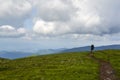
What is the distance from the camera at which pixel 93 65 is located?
300ft

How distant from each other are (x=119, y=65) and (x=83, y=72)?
17637 millimetres

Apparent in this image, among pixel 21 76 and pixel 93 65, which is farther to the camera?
pixel 93 65

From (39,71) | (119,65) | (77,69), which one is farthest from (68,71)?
(119,65)

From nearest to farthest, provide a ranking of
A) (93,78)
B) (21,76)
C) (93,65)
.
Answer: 1. (93,78)
2. (21,76)
3. (93,65)

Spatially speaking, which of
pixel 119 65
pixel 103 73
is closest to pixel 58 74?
pixel 103 73

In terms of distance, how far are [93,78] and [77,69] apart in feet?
44.8

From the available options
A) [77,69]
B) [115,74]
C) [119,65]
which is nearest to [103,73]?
[115,74]

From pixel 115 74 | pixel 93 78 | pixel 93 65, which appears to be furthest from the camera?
pixel 93 65

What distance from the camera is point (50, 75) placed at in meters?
78.5

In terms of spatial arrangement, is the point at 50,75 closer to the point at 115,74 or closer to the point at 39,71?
the point at 39,71

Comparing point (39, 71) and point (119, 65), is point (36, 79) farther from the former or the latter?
point (119, 65)

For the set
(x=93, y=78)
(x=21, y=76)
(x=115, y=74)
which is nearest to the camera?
(x=93, y=78)

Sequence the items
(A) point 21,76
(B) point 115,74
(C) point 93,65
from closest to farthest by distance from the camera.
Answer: (B) point 115,74 → (A) point 21,76 → (C) point 93,65

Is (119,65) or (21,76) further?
(119,65)
